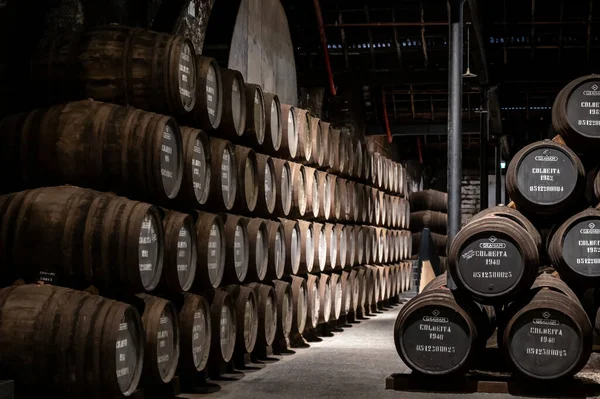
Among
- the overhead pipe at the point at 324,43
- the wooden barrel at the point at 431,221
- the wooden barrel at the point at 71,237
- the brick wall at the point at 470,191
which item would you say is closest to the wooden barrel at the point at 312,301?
the wooden barrel at the point at 71,237

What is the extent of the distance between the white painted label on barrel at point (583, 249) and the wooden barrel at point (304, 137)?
120 inches

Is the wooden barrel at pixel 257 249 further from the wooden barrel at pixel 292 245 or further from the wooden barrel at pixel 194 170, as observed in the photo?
the wooden barrel at pixel 194 170

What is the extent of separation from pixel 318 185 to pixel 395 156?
1239cm

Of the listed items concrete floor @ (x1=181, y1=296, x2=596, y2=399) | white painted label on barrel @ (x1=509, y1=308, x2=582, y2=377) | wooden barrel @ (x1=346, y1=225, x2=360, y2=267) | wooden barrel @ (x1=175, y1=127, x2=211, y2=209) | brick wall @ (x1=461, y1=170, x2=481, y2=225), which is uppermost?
brick wall @ (x1=461, y1=170, x2=481, y2=225)

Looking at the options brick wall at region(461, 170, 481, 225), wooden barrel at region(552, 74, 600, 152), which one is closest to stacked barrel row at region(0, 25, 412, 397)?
wooden barrel at region(552, 74, 600, 152)

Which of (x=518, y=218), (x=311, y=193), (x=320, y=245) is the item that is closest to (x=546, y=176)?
(x=518, y=218)

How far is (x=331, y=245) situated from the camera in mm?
9852

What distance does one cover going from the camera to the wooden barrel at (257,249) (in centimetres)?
718

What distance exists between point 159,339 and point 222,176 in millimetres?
1660

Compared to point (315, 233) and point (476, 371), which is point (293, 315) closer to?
point (315, 233)

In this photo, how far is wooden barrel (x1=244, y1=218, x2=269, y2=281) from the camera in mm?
7180

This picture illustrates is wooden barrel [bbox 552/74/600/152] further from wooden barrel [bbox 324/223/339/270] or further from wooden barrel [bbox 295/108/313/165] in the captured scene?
wooden barrel [bbox 324/223/339/270]

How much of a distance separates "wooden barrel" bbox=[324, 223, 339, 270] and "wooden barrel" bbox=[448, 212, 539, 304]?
3.53 m

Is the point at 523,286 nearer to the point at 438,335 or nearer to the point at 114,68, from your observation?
the point at 438,335
